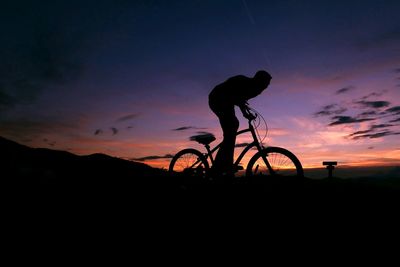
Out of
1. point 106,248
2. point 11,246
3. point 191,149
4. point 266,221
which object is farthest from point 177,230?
point 191,149

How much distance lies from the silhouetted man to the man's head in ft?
0.60

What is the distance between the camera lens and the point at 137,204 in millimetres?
6113

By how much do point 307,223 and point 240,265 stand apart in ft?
6.86

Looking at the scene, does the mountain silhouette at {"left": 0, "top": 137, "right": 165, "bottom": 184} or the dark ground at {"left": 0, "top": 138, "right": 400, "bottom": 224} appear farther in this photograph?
the mountain silhouette at {"left": 0, "top": 137, "right": 165, "bottom": 184}

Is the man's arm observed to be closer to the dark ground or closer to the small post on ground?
the dark ground

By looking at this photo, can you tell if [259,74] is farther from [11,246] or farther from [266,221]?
[11,246]

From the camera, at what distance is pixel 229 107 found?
930cm

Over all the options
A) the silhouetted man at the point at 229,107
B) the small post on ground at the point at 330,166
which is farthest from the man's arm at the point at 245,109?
the small post on ground at the point at 330,166

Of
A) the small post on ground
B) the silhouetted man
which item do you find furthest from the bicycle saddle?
the small post on ground

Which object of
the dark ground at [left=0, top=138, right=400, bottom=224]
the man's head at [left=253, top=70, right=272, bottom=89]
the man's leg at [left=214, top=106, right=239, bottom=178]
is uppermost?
the man's head at [left=253, top=70, right=272, bottom=89]

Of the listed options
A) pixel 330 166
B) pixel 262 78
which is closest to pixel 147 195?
pixel 262 78

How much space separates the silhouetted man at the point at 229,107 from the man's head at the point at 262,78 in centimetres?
18

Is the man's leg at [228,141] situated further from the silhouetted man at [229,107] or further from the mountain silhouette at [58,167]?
the mountain silhouette at [58,167]

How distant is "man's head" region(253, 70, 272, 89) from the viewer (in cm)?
860
